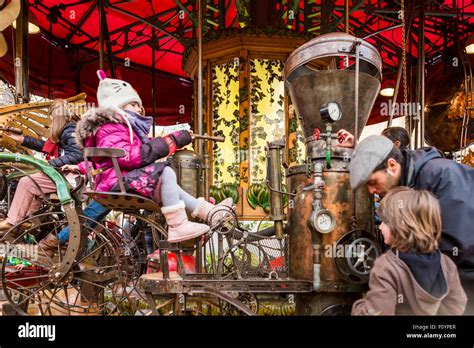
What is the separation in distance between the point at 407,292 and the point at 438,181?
0.68 m

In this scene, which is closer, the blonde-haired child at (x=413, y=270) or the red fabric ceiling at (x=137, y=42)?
the blonde-haired child at (x=413, y=270)

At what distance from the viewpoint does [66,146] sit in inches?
174

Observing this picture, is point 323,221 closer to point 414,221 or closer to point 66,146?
point 414,221

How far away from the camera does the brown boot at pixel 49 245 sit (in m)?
3.65

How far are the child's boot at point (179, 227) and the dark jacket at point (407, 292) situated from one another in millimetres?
1141

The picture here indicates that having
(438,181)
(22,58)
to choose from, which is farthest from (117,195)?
(22,58)

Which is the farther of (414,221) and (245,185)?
(245,185)

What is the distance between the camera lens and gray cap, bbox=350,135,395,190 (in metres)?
2.68

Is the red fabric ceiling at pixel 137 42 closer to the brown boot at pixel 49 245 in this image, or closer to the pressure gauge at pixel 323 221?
the brown boot at pixel 49 245

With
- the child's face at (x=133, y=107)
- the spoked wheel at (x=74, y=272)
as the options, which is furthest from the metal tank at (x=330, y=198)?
the spoked wheel at (x=74, y=272)

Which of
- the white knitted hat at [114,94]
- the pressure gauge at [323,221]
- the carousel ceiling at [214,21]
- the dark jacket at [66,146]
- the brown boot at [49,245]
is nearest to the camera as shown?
the pressure gauge at [323,221]

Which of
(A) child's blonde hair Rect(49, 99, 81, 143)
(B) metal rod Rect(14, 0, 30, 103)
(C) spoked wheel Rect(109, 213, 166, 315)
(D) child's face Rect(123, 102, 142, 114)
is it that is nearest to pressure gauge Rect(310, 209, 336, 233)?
(C) spoked wheel Rect(109, 213, 166, 315)

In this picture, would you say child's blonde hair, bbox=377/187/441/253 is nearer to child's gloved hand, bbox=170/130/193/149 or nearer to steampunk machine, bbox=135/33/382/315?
steampunk machine, bbox=135/33/382/315
